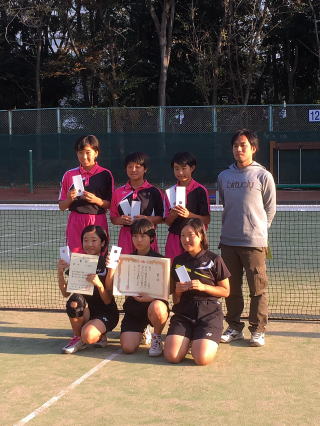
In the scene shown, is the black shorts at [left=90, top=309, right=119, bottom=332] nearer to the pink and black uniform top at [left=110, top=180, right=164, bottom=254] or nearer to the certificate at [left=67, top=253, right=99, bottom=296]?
the certificate at [left=67, top=253, right=99, bottom=296]

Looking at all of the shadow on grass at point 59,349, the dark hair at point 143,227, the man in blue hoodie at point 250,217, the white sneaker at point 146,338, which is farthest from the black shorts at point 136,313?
the man in blue hoodie at point 250,217

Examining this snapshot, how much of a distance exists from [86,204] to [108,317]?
100 centimetres

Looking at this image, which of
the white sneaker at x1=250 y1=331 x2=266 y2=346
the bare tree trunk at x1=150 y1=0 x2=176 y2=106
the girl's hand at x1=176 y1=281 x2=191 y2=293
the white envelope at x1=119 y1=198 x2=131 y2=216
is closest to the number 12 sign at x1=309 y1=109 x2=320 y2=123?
the bare tree trunk at x1=150 y1=0 x2=176 y2=106

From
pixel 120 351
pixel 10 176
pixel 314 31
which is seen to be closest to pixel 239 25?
pixel 314 31

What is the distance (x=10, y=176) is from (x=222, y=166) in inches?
315

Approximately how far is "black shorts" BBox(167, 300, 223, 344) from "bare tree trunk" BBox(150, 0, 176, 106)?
2679 cm

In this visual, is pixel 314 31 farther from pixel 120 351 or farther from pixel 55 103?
pixel 120 351

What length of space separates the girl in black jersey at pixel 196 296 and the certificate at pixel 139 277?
0.13 meters

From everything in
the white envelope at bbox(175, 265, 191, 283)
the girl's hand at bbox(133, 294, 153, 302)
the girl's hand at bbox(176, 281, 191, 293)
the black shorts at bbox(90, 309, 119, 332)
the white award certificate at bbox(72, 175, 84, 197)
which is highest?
the white award certificate at bbox(72, 175, 84, 197)

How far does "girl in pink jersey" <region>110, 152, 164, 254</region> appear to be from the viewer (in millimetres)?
5527

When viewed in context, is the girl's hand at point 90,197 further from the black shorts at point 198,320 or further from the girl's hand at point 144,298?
the black shorts at point 198,320

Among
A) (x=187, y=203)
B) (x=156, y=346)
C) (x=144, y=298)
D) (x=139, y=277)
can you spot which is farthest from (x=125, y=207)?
(x=156, y=346)

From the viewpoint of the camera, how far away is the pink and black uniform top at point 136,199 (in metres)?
5.59

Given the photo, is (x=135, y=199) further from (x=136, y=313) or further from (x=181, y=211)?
(x=136, y=313)
